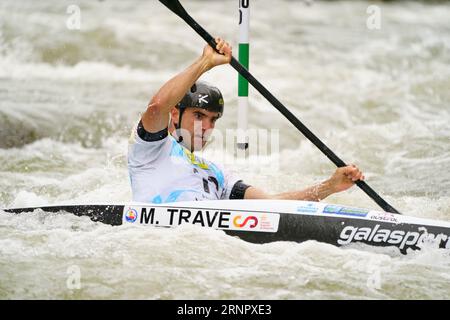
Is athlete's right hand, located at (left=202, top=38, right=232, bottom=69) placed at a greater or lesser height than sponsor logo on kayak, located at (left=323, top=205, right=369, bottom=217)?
greater

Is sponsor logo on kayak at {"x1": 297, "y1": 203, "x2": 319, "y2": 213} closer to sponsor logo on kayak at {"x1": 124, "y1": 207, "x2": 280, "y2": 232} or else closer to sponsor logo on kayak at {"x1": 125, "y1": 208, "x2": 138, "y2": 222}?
sponsor logo on kayak at {"x1": 124, "y1": 207, "x2": 280, "y2": 232}

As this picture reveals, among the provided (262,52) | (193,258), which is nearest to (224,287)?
(193,258)

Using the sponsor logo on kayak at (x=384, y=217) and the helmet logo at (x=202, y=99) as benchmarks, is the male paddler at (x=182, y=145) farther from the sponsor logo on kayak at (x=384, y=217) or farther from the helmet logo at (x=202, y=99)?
the sponsor logo on kayak at (x=384, y=217)

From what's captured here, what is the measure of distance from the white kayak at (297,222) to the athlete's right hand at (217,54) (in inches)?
34.1

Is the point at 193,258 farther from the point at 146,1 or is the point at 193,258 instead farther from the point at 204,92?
the point at 146,1

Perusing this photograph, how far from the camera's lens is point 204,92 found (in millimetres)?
5234

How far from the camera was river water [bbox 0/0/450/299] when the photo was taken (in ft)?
15.2

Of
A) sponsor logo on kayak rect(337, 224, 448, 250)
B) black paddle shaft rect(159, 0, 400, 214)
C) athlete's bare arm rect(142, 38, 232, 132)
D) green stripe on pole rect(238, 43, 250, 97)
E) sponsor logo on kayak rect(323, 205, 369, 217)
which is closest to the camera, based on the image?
athlete's bare arm rect(142, 38, 232, 132)

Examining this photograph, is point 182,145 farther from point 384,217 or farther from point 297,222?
point 384,217

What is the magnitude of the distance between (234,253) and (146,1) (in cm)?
1433

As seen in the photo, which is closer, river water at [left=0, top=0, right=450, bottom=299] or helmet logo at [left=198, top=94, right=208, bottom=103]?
river water at [left=0, top=0, right=450, bottom=299]

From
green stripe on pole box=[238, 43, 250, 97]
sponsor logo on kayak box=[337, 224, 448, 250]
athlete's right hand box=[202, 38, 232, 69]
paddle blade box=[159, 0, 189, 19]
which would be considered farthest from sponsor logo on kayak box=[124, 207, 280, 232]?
green stripe on pole box=[238, 43, 250, 97]

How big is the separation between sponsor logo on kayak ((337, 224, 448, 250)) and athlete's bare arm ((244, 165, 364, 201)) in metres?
0.48

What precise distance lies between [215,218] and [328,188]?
84 centimetres
